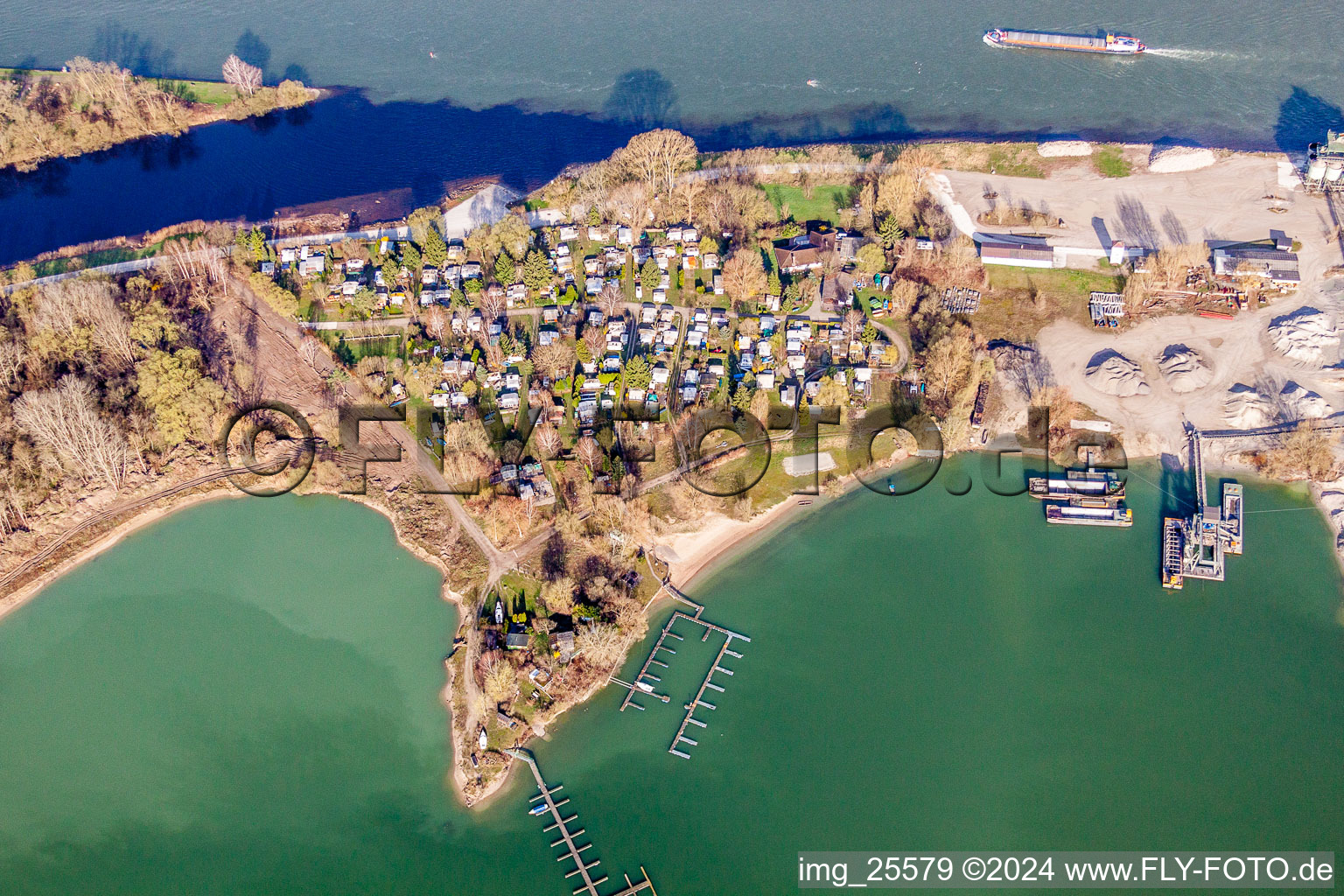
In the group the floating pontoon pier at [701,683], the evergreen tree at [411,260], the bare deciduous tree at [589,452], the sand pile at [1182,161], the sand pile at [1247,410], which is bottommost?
the floating pontoon pier at [701,683]

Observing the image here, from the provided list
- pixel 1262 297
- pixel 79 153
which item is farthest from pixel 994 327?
pixel 79 153

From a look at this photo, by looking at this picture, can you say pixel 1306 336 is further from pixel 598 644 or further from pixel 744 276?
pixel 598 644

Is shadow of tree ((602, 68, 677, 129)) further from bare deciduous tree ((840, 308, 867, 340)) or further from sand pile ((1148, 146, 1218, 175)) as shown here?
sand pile ((1148, 146, 1218, 175))

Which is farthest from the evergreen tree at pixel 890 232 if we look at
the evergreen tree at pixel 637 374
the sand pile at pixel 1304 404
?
the sand pile at pixel 1304 404

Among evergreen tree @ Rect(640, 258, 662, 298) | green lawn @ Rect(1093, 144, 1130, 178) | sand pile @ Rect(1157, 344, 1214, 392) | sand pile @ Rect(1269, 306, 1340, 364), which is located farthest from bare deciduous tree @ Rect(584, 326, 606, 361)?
sand pile @ Rect(1269, 306, 1340, 364)

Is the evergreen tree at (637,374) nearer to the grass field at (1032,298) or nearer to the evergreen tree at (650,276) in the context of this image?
the evergreen tree at (650,276)

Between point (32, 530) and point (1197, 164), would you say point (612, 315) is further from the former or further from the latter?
point (1197, 164)
